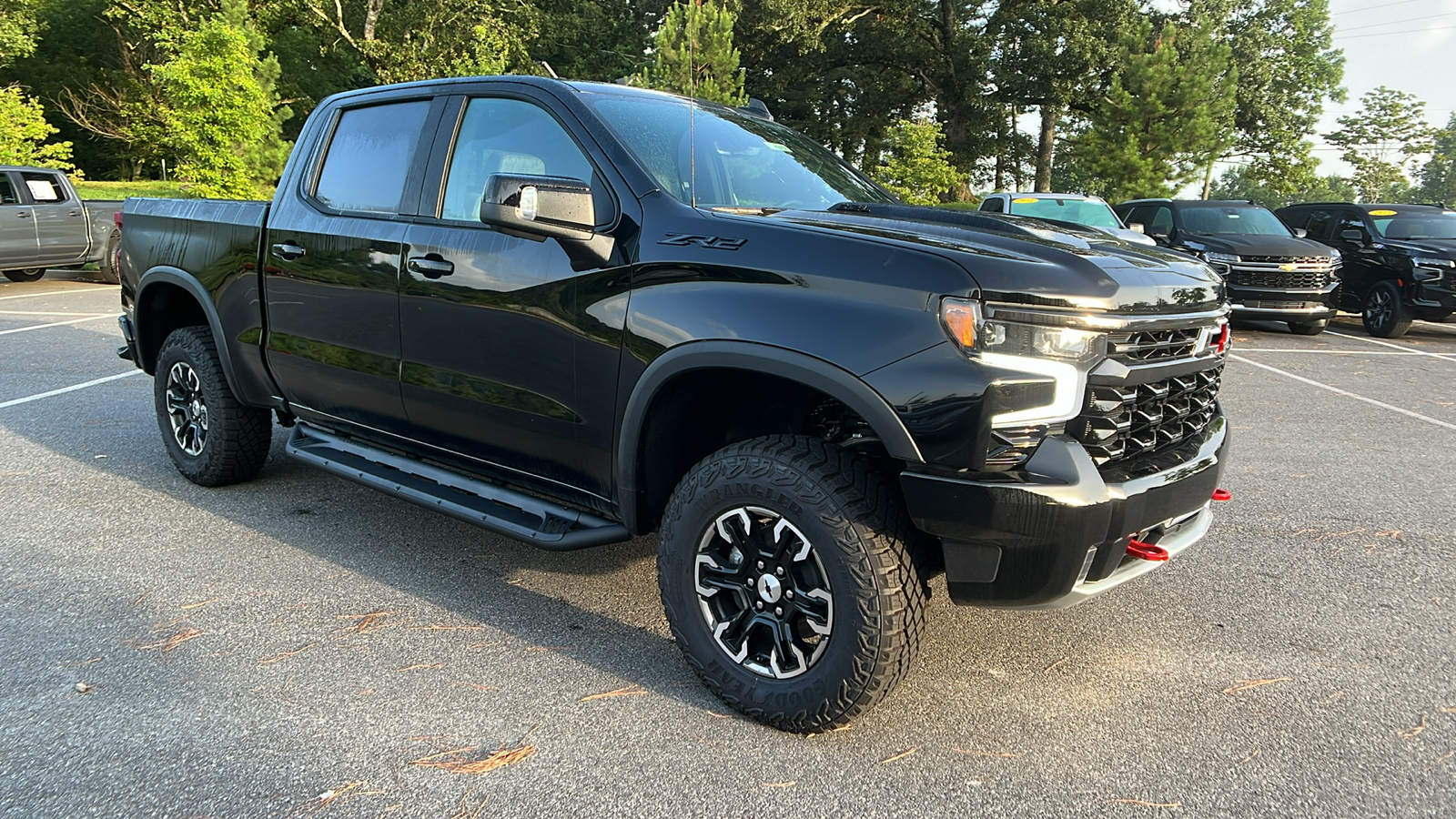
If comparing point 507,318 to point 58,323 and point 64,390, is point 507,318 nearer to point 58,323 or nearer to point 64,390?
point 64,390

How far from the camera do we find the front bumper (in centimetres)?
245

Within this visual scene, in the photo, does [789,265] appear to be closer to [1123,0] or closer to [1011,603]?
[1011,603]

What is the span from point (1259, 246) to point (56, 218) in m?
17.1

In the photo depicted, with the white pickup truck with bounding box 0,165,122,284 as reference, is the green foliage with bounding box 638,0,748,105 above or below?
above

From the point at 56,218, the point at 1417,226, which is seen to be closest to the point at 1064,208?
the point at 1417,226

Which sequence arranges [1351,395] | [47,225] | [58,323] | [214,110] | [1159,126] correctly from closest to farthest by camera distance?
1. [1351,395]
2. [58,323]
3. [47,225]
4. [214,110]
5. [1159,126]

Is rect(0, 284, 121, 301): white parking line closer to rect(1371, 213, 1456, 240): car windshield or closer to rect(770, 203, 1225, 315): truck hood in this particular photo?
rect(770, 203, 1225, 315): truck hood

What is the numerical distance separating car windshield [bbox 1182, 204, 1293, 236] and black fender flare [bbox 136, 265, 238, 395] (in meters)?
12.4

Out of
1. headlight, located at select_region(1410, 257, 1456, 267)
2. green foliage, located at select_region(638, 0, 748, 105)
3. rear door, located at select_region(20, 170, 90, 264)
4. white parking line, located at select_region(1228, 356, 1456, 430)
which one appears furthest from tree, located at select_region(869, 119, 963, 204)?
rear door, located at select_region(20, 170, 90, 264)

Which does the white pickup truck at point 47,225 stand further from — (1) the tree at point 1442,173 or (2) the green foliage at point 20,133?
(1) the tree at point 1442,173

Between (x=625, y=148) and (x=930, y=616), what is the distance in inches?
78.2

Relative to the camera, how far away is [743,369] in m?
2.76

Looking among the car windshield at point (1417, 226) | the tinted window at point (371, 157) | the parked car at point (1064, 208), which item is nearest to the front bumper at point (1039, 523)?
the tinted window at point (371, 157)

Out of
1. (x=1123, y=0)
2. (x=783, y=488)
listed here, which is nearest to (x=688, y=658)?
(x=783, y=488)
